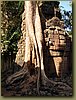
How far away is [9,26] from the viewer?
225 cm

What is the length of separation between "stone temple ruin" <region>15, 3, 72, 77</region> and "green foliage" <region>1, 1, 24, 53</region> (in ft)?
A: 0.17

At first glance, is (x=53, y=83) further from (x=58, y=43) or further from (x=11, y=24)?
(x=11, y=24)

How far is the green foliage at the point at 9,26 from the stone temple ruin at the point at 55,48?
0.17 feet

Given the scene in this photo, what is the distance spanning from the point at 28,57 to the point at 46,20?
1.42 ft

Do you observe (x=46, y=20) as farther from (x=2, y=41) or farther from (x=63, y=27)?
(x=2, y=41)

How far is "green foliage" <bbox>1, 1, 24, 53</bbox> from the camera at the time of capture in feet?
7.33

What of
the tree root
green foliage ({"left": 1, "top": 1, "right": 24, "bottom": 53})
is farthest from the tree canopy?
the tree root

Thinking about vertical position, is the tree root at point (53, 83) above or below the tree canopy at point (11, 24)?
below

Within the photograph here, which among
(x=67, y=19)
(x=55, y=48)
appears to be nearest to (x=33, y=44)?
(x=55, y=48)

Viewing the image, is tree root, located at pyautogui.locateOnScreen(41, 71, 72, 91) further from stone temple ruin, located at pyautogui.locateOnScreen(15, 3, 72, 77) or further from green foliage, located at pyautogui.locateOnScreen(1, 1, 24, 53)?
green foliage, located at pyautogui.locateOnScreen(1, 1, 24, 53)

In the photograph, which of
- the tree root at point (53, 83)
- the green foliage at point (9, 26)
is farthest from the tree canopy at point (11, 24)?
the tree root at point (53, 83)

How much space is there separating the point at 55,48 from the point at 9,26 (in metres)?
0.53

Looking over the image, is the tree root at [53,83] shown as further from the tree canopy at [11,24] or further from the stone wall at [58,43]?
the tree canopy at [11,24]

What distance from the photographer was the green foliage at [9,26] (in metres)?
2.23
